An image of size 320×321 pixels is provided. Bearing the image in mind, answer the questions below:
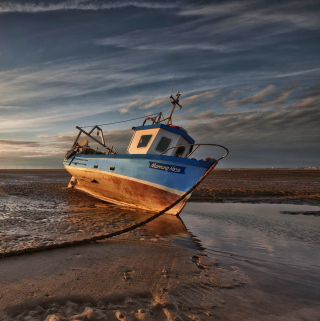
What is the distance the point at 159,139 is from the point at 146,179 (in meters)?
2.44

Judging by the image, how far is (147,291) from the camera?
3.45 meters

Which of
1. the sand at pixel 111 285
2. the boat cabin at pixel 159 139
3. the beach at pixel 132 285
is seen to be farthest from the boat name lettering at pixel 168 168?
the sand at pixel 111 285

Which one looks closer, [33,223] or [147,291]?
[147,291]

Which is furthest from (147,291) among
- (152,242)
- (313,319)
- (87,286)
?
(152,242)

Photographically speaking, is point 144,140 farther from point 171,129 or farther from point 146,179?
point 146,179

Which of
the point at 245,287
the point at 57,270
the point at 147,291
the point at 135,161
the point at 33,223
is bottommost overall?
the point at 33,223

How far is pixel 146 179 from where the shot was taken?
1030cm

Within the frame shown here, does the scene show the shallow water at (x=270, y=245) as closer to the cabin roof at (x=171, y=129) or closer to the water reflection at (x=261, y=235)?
the water reflection at (x=261, y=235)

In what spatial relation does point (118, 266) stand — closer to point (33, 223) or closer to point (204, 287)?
point (204, 287)

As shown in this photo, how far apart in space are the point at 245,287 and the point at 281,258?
6.97 feet

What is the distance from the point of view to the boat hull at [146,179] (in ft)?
31.2

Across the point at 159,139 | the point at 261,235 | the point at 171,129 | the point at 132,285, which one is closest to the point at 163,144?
the point at 159,139

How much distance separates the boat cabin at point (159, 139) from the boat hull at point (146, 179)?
1.16m

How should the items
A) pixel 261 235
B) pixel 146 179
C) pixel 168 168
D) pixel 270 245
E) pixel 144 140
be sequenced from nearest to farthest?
pixel 270 245, pixel 261 235, pixel 168 168, pixel 146 179, pixel 144 140
